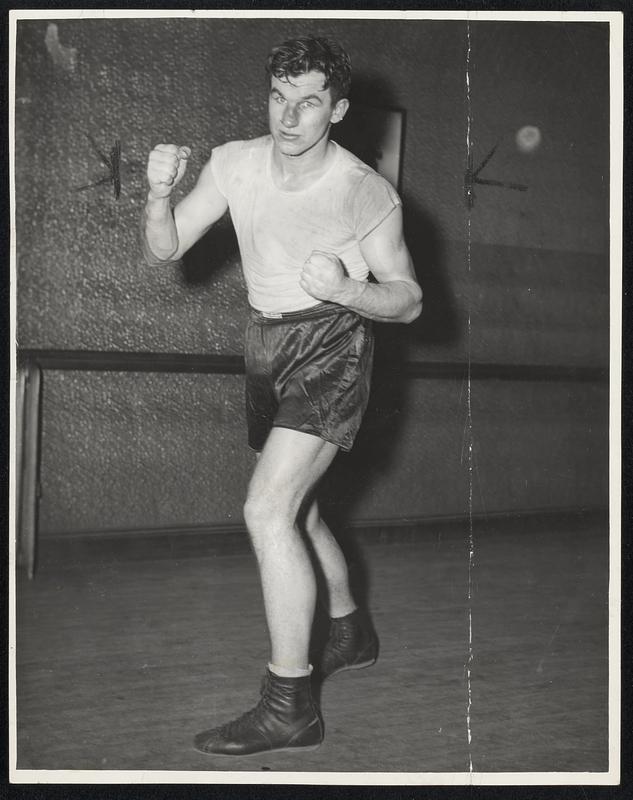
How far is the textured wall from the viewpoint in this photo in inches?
127

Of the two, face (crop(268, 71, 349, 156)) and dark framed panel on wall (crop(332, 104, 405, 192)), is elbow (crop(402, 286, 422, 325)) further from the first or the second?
dark framed panel on wall (crop(332, 104, 405, 192))

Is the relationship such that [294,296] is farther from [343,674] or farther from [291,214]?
[343,674]

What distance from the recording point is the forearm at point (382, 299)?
1608 millimetres

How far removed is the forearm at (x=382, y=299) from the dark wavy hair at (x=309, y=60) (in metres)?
0.40

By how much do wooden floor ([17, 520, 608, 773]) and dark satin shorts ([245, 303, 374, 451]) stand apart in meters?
0.58

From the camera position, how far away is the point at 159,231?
6.03 feet

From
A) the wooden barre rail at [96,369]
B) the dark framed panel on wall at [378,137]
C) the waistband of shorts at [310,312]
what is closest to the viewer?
the waistband of shorts at [310,312]

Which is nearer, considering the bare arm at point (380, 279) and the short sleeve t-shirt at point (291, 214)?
the bare arm at point (380, 279)

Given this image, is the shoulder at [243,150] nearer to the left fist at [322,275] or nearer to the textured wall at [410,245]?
the left fist at [322,275]

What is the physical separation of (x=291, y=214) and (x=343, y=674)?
102 centimetres

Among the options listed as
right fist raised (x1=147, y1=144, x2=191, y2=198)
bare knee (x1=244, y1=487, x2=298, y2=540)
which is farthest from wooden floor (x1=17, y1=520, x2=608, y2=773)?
right fist raised (x1=147, y1=144, x2=191, y2=198)

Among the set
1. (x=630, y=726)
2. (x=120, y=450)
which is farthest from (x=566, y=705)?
(x=120, y=450)

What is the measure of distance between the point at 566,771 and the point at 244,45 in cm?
263

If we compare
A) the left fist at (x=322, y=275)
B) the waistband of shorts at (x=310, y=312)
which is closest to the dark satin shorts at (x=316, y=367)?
the waistband of shorts at (x=310, y=312)
